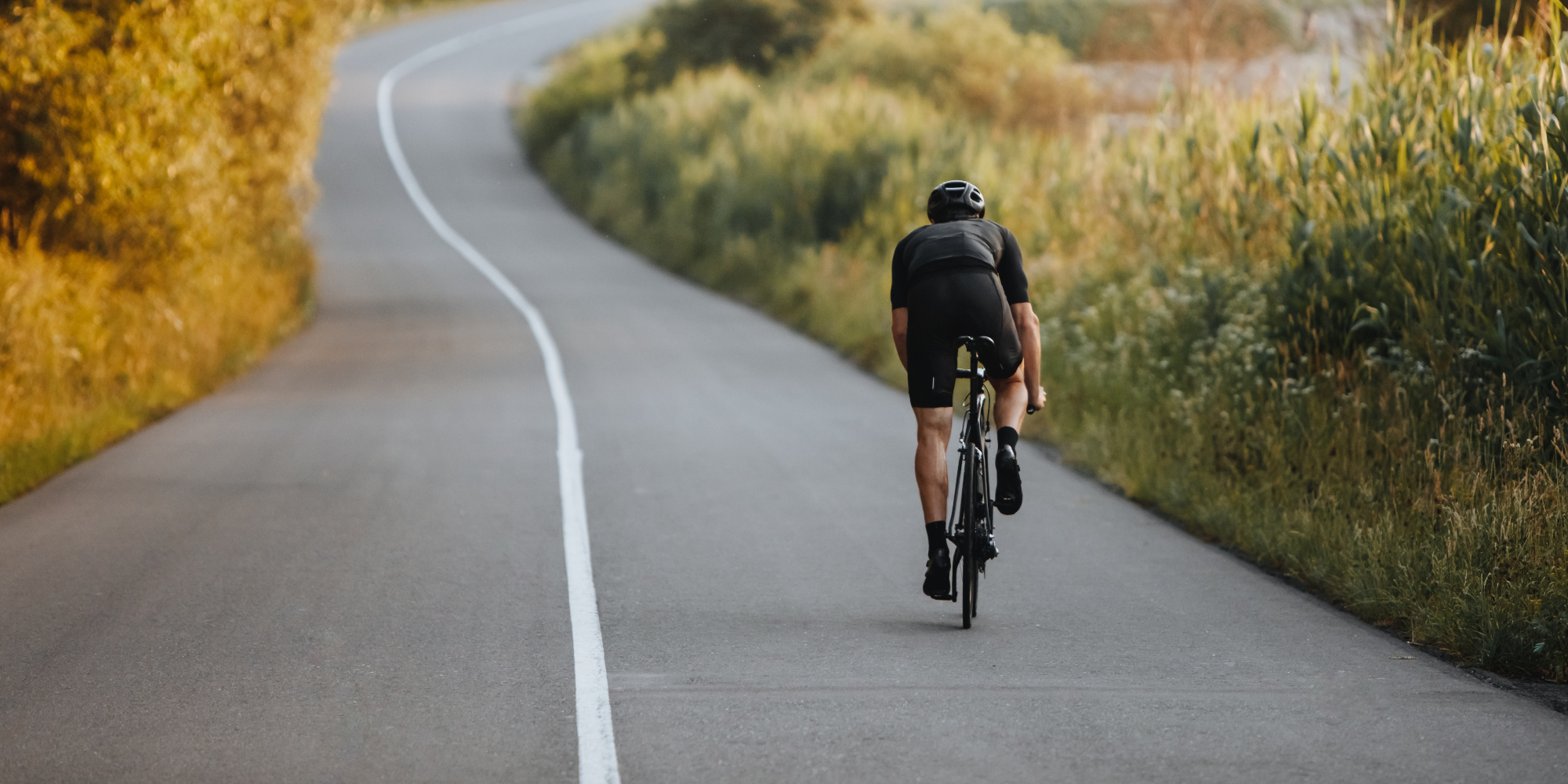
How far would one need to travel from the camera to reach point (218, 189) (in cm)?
1695

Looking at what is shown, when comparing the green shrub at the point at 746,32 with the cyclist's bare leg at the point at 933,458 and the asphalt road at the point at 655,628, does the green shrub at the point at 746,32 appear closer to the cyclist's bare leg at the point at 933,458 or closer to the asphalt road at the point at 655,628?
the asphalt road at the point at 655,628

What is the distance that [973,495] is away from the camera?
22.8 ft

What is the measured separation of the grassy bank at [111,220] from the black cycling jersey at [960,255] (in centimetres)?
666

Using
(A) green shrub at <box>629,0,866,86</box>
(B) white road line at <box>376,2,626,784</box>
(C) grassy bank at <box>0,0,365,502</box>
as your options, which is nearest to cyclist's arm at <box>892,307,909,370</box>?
(B) white road line at <box>376,2,626,784</box>

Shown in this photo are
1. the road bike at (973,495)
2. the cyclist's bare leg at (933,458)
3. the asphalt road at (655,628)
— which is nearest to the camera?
the asphalt road at (655,628)

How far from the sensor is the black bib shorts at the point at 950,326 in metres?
6.86

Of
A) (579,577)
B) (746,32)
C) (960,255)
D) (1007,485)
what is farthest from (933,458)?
(746,32)

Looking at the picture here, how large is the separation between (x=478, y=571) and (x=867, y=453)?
4.46 m

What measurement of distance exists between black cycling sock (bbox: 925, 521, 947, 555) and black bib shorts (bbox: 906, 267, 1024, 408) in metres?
0.55

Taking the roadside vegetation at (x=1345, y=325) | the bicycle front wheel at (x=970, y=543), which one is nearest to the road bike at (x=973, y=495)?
the bicycle front wheel at (x=970, y=543)

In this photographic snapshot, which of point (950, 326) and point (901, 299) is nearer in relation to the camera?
point (950, 326)

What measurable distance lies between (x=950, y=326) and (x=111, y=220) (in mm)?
11406

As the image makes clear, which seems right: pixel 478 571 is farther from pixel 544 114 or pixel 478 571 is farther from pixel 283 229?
pixel 544 114

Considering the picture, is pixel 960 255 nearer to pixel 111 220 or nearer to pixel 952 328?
pixel 952 328
